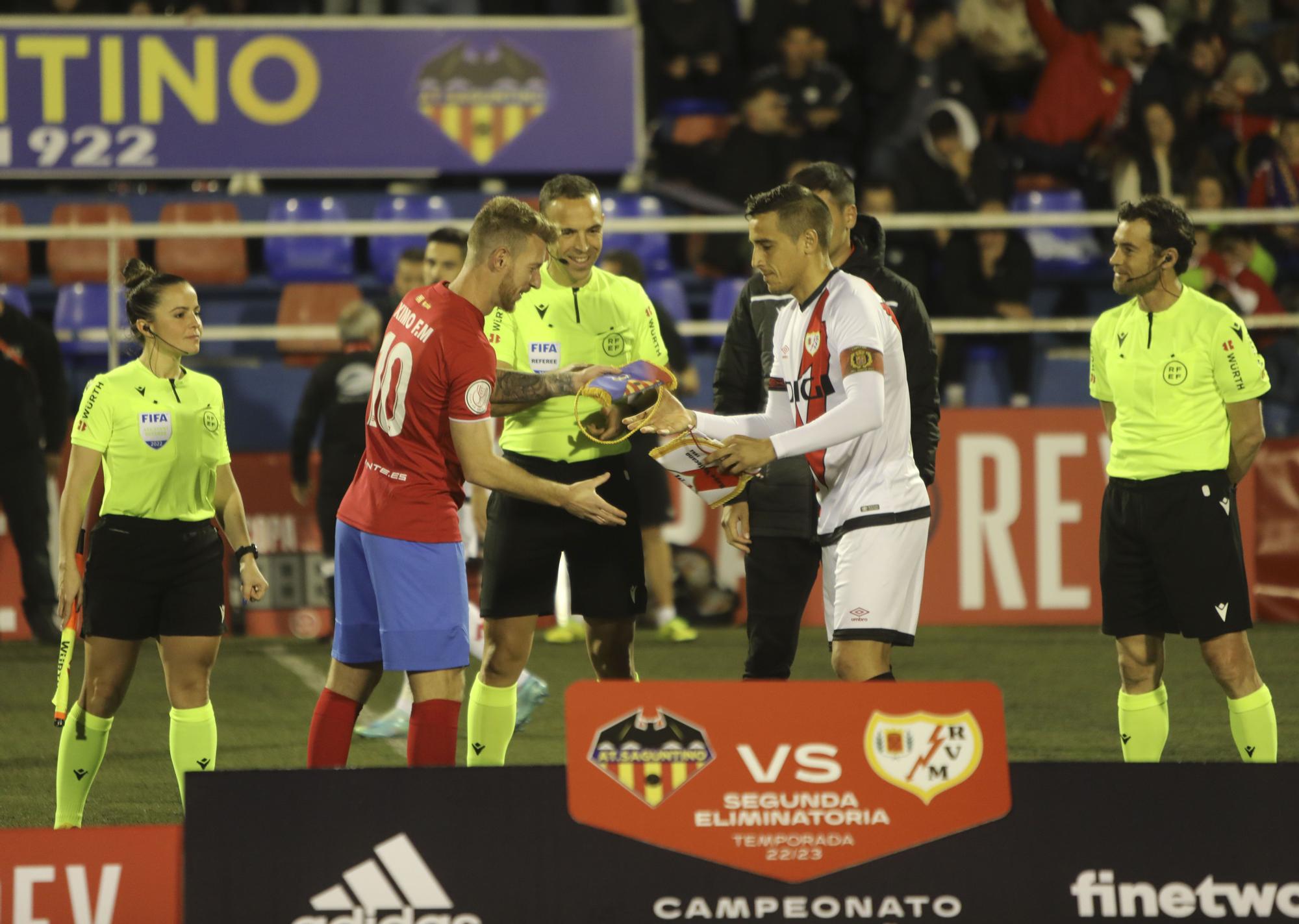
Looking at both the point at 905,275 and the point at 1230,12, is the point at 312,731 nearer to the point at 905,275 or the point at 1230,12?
the point at 905,275

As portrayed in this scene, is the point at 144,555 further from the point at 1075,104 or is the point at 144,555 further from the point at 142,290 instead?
the point at 1075,104

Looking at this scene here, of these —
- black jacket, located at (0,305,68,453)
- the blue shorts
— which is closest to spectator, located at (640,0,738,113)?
black jacket, located at (0,305,68,453)

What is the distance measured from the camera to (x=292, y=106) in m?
12.8

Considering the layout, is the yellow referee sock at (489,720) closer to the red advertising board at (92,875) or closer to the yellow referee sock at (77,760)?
the yellow referee sock at (77,760)

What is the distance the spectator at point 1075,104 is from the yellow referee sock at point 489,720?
30.2ft

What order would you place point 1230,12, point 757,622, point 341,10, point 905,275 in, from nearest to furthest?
point 757,622
point 905,275
point 341,10
point 1230,12

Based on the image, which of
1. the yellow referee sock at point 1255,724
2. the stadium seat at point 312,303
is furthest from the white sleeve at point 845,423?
the stadium seat at point 312,303

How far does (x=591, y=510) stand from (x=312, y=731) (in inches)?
43.2

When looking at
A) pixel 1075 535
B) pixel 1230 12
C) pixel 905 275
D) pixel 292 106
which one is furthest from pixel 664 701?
pixel 1230 12

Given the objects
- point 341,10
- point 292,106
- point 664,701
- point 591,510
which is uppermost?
point 341,10

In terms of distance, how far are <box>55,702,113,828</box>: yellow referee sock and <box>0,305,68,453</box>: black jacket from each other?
4.95 m

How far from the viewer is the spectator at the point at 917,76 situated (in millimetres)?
13648

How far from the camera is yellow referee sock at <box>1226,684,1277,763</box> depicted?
6012 mm

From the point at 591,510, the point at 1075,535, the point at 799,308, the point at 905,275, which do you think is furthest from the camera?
the point at 905,275
